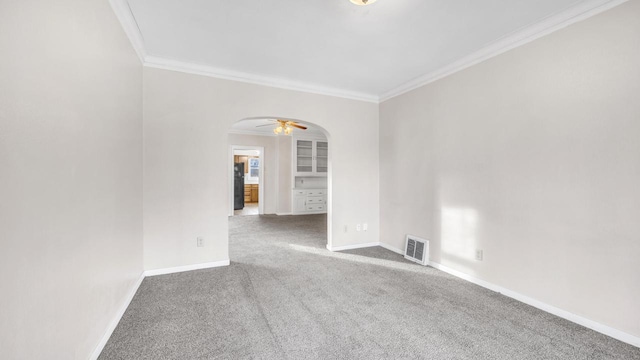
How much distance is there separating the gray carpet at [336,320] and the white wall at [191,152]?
1.27 ft

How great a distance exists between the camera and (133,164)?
258cm

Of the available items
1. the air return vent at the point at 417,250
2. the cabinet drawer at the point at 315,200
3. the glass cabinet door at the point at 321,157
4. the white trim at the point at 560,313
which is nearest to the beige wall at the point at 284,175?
the cabinet drawer at the point at 315,200

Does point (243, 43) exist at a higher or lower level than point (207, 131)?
higher

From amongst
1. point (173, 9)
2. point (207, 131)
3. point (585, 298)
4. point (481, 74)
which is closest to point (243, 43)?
point (173, 9)

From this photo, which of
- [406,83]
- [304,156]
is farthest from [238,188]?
Result: [406,83]

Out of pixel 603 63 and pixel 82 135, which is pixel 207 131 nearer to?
pixel 82 135

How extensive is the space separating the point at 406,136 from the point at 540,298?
2.38 meters

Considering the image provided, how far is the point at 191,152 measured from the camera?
3188mm

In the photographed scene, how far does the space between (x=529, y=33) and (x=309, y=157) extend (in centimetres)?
578

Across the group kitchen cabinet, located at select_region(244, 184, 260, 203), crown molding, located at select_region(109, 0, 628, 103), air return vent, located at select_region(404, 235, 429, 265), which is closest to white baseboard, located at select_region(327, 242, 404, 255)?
air return vent, located at select_region(404, 235, 429, 265)

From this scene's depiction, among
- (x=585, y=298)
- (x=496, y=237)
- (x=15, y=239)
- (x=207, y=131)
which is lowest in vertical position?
(x=585, y=298)

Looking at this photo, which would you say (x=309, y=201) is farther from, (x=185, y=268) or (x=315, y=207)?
(x=185, y=268)

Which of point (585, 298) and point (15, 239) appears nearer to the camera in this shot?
point (15, 239)

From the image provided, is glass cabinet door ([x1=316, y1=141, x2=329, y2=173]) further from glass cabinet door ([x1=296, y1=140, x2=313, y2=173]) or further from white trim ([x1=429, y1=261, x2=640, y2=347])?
white trim ([x1=429, y1=261, x2=640, y2=347])
